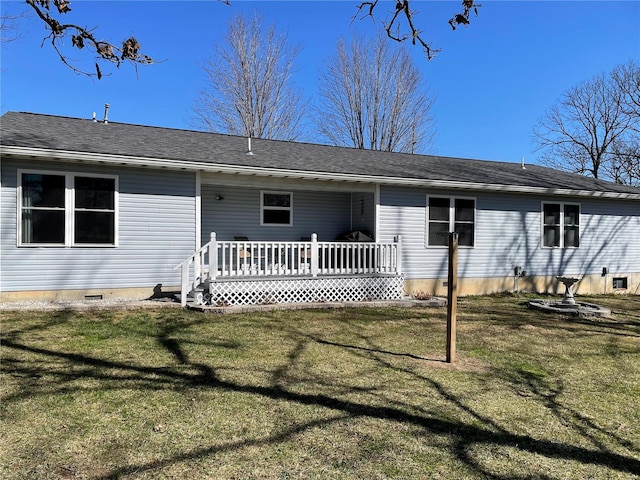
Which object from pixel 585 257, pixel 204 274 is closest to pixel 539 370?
pixel 204 274

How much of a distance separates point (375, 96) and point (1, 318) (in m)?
22.7

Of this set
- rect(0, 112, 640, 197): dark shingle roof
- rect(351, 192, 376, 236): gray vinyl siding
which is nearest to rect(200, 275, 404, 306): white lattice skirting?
rect(351, 192, 376, 236): gray vinyl siding

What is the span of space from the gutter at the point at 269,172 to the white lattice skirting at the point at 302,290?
7.48 feet

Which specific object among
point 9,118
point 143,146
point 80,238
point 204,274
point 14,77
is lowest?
point 204,274

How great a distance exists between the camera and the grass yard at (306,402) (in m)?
2.89

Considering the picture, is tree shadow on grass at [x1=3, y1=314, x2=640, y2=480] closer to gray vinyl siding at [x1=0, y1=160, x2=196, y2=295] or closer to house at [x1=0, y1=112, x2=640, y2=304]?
gray vinyl siding at [x1=0, y1=160, x2=196, y2=295]

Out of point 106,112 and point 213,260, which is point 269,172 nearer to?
point 213,260

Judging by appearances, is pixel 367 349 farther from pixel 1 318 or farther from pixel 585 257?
pixel 585 257

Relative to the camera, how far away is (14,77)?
8.76 metres

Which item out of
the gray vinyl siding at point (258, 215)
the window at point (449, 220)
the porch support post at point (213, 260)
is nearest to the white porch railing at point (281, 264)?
the porch support post at point (213, 260)

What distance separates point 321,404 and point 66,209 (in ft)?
22.2

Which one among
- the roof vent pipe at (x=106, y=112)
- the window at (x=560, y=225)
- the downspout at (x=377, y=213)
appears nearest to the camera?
the downspout at (x=377, y=213)

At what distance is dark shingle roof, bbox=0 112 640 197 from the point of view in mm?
8695

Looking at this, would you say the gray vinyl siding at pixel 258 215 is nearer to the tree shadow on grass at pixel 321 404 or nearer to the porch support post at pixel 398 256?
the porch support post at pixel 398 256
